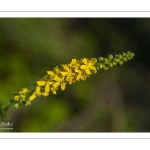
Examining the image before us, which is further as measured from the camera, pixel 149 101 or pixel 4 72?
pixel 149 101

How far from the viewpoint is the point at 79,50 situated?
316 centimetres

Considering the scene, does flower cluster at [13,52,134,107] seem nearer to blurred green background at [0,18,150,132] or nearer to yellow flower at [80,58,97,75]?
yellow flower at [80,58,97,75]

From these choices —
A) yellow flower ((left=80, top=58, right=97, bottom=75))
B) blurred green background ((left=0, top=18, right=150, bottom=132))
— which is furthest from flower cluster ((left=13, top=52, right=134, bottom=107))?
blurred green background ((left=0, top=18, right=150, bottom=132))

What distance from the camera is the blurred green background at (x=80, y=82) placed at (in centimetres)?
290

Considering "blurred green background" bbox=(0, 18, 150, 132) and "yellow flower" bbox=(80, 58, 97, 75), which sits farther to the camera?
"blurred green background" bbox=(0, 18, 150, 132)

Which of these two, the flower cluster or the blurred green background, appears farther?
the blurred green background

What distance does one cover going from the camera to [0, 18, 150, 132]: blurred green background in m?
2.90

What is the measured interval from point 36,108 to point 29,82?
225 mm

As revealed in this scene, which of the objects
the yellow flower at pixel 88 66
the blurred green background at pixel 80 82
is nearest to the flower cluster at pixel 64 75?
the yellow flower at pixel 88 66

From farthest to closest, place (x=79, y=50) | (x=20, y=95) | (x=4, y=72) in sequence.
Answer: (x=79, y=50) < (x=4, y=72) < (x=20, y=95)

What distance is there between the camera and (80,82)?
10.2ft
